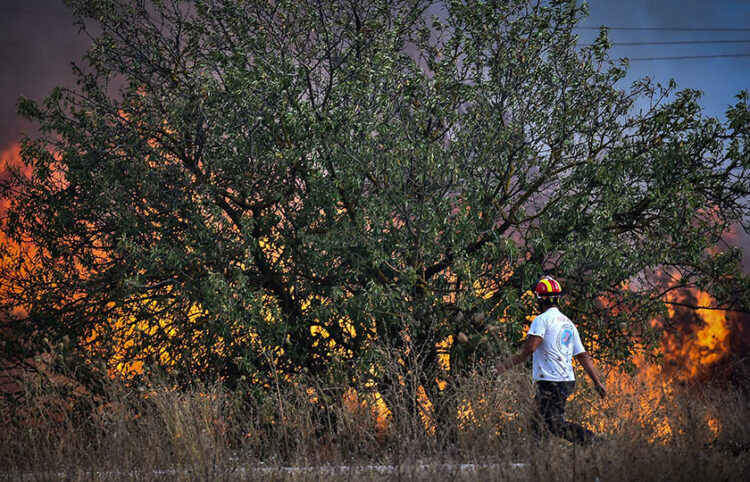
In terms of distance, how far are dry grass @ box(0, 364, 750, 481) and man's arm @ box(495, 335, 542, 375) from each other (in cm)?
33

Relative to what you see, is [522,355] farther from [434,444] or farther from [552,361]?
[434,444]

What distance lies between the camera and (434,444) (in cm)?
609

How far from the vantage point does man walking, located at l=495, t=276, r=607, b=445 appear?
617 cm

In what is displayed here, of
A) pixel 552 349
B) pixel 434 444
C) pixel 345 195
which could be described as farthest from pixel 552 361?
pixel 345 195

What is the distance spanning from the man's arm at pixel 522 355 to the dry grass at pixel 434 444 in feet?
1.07

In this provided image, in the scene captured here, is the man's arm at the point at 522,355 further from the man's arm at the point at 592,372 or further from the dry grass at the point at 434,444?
the man's arm at the point at 592,372

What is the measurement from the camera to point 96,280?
426 inches

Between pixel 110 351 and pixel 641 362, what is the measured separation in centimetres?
754

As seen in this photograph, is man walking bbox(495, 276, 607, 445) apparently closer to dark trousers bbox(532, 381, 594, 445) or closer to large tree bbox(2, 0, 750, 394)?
dark trousers bbox(532, 381, 594, 445)

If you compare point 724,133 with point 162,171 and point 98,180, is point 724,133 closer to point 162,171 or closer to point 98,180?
point 162,171

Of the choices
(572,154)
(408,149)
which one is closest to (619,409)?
(408,149)

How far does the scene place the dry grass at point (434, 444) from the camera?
217 inches

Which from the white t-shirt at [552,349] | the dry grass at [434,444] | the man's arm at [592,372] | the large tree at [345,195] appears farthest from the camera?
the large tree at [345,195]

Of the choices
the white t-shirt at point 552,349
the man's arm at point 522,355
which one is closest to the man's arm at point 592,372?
the white t-shirt at point 552,349
